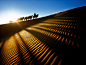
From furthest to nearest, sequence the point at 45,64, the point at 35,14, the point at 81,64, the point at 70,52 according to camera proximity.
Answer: the point at 35,14
the point at 70,52
the point at 45,64
the point at 81,64

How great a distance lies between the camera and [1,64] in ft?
3.20

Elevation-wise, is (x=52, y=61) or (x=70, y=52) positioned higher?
(x=70, y=52)

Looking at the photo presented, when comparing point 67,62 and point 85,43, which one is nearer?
point 67,62

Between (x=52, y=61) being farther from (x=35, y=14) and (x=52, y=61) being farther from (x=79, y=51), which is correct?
(x=35, y=14)

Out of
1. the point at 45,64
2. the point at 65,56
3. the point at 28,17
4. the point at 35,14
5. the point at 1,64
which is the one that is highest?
the point at 35,14

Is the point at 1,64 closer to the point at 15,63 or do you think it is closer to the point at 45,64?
the point at 15,63

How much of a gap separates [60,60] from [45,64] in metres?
0.29

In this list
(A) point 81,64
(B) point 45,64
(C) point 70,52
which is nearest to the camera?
(A) point 81,64

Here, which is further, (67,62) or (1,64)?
(1,64)

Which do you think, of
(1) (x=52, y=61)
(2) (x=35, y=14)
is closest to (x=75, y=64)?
(1) (x=52, y=61)

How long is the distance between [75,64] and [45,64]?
0.51m

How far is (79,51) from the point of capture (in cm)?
89

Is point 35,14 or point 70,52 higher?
point 35,14

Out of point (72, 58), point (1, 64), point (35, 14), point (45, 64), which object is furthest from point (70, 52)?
point (35, 14)
